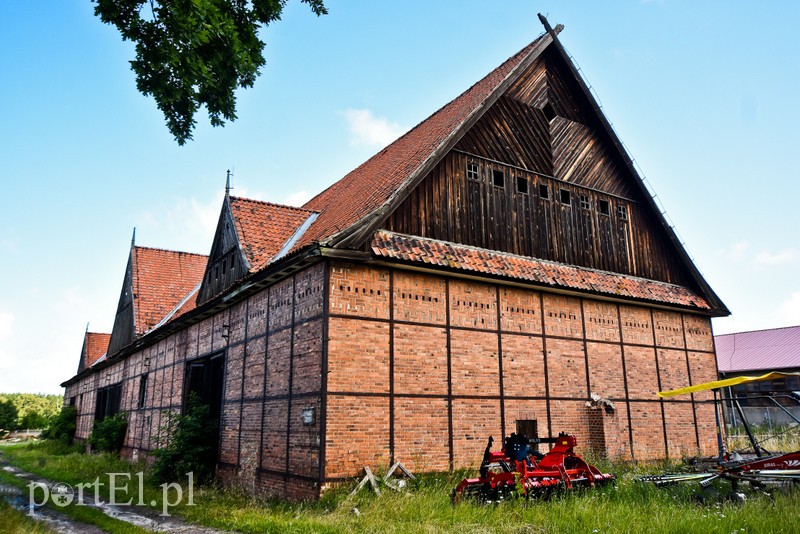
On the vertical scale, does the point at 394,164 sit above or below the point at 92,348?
above

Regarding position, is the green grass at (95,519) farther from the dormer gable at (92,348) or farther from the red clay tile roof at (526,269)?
the dormer gable at (92,348)

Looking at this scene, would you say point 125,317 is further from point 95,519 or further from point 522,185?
point 522,185

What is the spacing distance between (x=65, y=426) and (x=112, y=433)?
45.7 feet

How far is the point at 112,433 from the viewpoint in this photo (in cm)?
2428

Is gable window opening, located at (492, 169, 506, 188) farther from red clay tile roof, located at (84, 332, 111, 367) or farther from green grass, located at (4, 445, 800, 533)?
red clay tile roof, located at (84, 332, 111, 367)

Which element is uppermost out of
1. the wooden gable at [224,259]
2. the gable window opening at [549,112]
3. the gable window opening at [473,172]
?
the gable window opening at [549,112]

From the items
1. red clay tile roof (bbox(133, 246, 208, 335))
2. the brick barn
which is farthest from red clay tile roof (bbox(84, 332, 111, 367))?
the brick barn

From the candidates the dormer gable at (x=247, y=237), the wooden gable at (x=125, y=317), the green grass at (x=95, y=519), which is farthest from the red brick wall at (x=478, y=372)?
the wooden gable at (x=125, y=317)

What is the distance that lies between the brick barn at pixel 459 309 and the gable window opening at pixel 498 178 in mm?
52

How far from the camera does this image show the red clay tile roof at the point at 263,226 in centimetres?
1570

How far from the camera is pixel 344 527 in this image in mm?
8945

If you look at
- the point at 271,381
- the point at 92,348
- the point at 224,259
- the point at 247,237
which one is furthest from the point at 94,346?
the point at 271,381

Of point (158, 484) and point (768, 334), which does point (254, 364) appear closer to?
point (158, 484)

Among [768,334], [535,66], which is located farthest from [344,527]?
[768,334]
